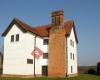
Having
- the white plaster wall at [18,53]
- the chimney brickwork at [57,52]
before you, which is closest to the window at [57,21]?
the chimney brickwork at [57,52]

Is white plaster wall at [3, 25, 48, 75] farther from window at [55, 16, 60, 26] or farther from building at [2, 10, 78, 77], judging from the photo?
window at [55, 16, 60, 26]

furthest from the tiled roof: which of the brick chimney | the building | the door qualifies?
the door

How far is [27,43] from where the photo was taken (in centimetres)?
4075

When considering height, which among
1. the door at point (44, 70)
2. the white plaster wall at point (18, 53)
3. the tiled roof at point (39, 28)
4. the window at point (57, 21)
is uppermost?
the window at point (57, 21)

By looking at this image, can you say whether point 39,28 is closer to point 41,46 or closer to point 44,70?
point 41,46

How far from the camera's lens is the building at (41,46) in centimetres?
4044

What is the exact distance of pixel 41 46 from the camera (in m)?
44.8

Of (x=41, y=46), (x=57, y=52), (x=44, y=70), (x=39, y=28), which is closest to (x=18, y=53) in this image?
(x=41, y=46)

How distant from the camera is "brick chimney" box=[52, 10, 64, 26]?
143ft

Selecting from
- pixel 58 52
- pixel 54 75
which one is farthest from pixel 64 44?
pixel 54 75

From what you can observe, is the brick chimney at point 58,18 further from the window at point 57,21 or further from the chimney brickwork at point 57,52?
the chimney brickwork at point 57,52

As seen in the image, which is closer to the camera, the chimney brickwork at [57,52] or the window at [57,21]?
the chimney brickwork at [57,52]

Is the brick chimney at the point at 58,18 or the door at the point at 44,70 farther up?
the brick chimney at the point at 58,18

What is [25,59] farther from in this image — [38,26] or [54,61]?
[38,26]
